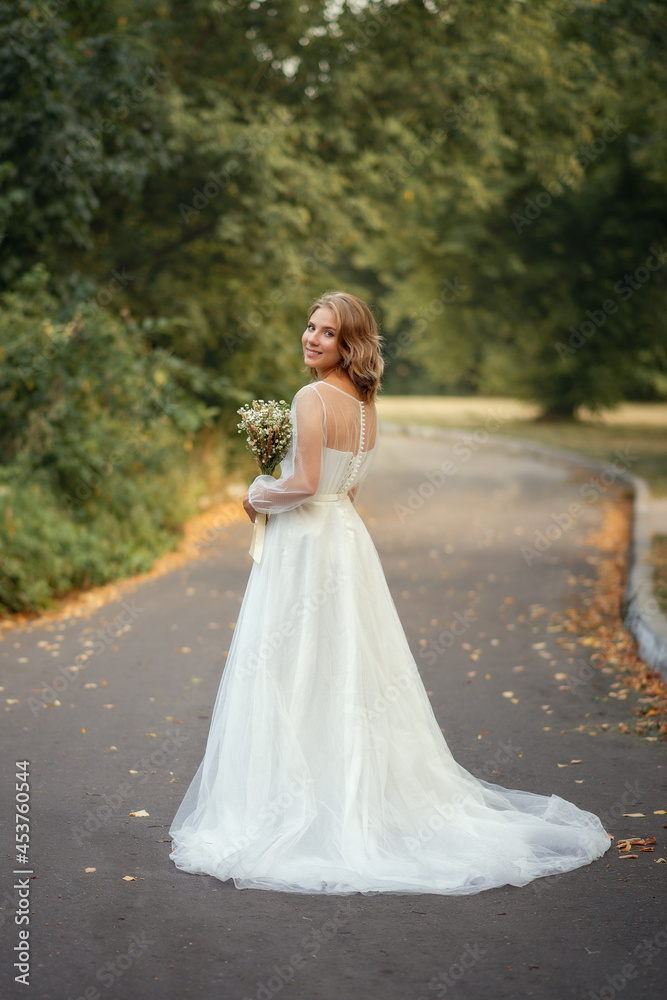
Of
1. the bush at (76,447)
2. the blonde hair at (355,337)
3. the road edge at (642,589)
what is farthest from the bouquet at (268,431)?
the bush at (76,447)

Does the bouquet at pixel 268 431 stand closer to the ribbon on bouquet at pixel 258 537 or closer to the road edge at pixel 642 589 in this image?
the ribbon on bouquet at pixel 258 537

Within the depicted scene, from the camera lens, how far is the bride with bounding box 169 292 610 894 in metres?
4.34

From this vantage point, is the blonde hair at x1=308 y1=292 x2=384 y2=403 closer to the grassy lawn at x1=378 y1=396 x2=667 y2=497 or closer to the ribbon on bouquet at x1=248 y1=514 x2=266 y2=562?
the ribbon on bouquet at x1=248 y1=514 x2=266 y2=562

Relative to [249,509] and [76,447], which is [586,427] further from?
[249,509]

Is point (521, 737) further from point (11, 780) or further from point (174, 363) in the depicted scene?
point (174, 363)

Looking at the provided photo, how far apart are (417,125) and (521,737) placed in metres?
13.7

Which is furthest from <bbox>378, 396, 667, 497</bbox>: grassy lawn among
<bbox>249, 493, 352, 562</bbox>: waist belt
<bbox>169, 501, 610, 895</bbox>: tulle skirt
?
<bbox>249, 493, 352, 562</bbox>: waist belt

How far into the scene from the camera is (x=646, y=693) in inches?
273

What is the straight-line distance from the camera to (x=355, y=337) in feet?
14.9

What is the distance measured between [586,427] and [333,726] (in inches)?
1238

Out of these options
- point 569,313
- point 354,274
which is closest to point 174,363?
point 569,313

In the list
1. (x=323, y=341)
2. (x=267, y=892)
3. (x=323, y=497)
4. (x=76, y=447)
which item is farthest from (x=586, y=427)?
(x=267, y=892)

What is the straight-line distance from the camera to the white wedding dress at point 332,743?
4.32 meters

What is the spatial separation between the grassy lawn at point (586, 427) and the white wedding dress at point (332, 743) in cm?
1269
